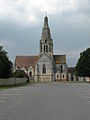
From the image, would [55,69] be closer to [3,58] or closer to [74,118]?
[3,58]

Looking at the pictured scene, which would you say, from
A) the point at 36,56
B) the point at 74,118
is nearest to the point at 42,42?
the point at 36,56

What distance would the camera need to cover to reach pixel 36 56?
171875mm

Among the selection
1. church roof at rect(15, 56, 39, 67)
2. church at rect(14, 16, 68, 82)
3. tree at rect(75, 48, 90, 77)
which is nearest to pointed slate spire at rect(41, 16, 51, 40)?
church at rect(14, 16, 68, 82)

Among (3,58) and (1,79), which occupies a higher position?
(3,58)

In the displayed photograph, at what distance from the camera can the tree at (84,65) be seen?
103625 mm

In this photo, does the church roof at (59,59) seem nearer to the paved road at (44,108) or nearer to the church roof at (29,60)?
the church roof at (29,60)

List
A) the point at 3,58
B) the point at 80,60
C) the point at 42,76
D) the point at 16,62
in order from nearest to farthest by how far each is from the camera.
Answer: the point at 3,58, the point at 80,60, the point at 42,76, the point at 16,62

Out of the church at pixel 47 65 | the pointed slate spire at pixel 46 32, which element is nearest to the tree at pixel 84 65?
the church at pixel 47 65

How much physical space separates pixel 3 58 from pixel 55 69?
97.7 m

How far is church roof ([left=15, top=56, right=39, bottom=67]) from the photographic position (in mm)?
167500

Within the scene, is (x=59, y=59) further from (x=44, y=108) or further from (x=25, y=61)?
(x=44, y=108)

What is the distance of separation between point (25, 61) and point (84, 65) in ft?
224

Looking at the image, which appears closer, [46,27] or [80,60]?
[80,60]

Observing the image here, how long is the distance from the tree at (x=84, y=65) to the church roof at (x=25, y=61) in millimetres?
60802
